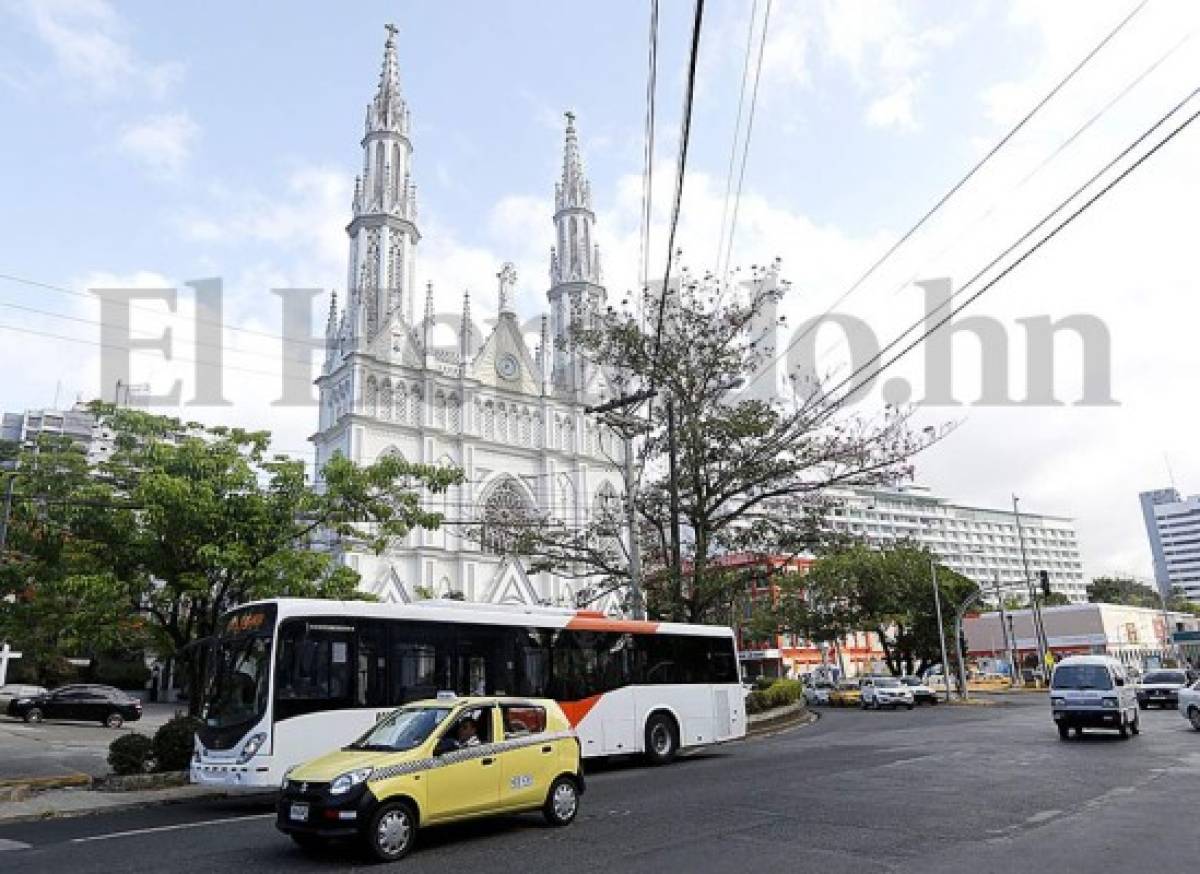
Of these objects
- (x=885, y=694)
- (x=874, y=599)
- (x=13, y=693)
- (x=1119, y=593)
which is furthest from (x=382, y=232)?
(x=1119, y=593)

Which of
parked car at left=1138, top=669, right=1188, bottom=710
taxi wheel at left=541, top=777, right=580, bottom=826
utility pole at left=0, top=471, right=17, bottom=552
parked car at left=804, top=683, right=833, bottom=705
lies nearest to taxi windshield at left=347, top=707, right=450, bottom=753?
taxi wheel at left=541, top=777, right=580, bottom=826

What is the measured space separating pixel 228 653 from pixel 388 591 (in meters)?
45.6

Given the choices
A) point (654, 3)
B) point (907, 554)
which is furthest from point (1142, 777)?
point (907, 554)

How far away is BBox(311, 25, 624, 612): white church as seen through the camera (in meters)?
61.2

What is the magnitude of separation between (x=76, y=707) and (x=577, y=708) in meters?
27.9

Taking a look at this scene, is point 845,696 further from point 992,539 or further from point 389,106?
point 992,539

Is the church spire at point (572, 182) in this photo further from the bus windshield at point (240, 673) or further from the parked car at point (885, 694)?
the bus windshield at point (240, 673)

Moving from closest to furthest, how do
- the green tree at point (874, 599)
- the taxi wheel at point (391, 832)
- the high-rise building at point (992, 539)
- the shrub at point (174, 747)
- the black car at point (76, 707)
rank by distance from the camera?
the taxi wheel at point (391, 832) → the shrub at point (174, 747) → the black car at point (76, 707) → the green tree at point (874, 599) → the high-rise building at point (992, 539)

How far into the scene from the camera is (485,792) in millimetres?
9180

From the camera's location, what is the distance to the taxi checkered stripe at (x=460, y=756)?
27.4ft

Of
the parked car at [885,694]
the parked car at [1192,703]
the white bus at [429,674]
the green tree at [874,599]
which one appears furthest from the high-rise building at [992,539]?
the white bus at [429,674]

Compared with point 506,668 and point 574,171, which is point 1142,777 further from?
point 574,171

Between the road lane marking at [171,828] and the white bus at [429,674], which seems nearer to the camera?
the road lane marking at [171,828]

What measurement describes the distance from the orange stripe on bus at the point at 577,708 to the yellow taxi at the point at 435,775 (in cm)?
519
